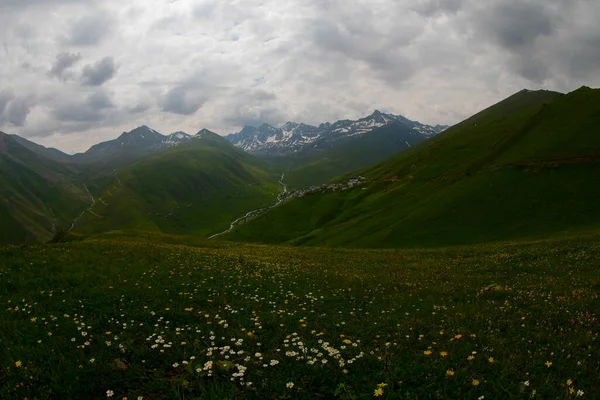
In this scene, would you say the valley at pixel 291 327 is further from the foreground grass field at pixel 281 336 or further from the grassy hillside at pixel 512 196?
the grassy hillside at pixel 512 196

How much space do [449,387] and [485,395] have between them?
0.75 metres

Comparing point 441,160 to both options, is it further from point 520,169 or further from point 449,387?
point 449,387

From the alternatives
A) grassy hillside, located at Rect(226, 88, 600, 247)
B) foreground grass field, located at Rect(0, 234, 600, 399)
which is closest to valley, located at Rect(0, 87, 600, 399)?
foreground grass field, located at Rect(0, 234, 600, 399)

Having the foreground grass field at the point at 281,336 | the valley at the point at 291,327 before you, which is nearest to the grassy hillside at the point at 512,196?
the valley at the point at 291,327

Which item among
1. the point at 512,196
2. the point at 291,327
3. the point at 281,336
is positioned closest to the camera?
the point at 281,336

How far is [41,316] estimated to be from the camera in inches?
505

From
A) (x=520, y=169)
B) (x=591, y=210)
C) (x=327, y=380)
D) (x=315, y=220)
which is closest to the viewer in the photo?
(x=327, y=380)

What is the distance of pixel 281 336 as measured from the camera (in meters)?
11.8

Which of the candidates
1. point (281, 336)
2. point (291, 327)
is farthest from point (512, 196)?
point (281, 336)

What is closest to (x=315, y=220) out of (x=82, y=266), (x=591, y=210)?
(x=591, y=210)

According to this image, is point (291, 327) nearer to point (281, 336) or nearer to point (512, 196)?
point (281, 336)

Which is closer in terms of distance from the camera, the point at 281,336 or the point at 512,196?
the point at 281,336

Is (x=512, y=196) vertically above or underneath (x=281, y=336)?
above

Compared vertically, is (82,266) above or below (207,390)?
above
